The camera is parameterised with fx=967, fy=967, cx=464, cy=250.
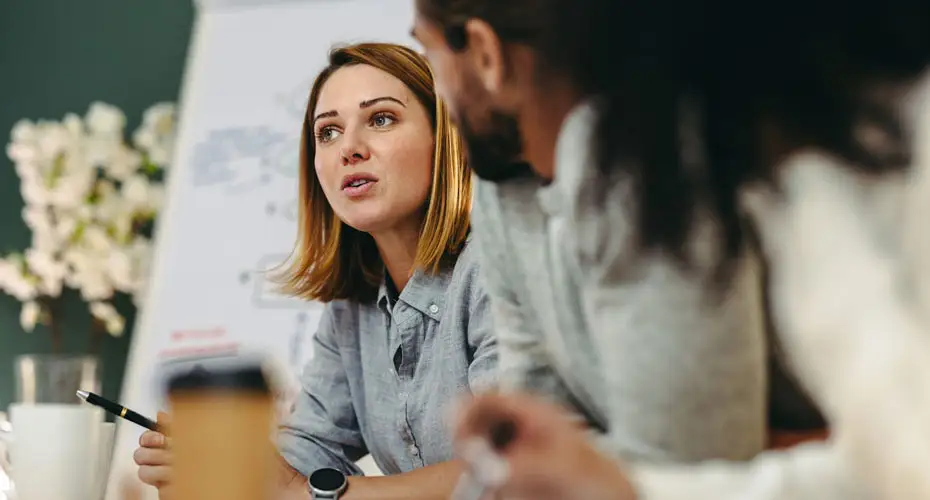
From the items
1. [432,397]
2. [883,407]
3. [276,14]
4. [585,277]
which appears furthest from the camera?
[276,14]

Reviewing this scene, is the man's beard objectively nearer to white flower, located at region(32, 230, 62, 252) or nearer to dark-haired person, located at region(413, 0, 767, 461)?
dark-haired person, located at region(413, 0, 767, 461)

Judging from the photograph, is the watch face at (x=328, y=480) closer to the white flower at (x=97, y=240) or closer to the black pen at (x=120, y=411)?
the black pen at (x=120, y=411)

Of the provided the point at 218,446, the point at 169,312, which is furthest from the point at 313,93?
the point at 218,446

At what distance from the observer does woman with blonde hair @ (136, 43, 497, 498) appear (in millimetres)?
795

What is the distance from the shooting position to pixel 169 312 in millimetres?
1008

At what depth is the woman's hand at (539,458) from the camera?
549 millimetres

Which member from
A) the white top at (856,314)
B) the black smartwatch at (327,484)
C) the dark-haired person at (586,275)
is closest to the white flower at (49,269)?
the black smartwatch at (327,484)

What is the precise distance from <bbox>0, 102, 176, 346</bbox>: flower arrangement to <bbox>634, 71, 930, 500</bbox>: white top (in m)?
0.84

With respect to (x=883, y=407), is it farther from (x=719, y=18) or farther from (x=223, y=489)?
(x=223, y=489)

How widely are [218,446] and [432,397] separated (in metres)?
0.21

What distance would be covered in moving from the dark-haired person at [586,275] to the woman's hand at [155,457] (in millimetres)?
323

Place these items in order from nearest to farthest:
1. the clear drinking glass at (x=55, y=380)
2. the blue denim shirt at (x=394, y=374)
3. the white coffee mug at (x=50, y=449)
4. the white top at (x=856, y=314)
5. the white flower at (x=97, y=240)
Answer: the white top at (x=856, y=314) < the blue denim shirt at (x=394, y=374) < the white coffee mug at (x=50, y=449) < the clear drinking glass at (x=55, y=380) < the white flower at (x=97, y=240)

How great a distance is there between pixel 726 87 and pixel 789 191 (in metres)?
0.08

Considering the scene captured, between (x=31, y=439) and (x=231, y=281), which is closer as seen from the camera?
(x=31, y=439)
